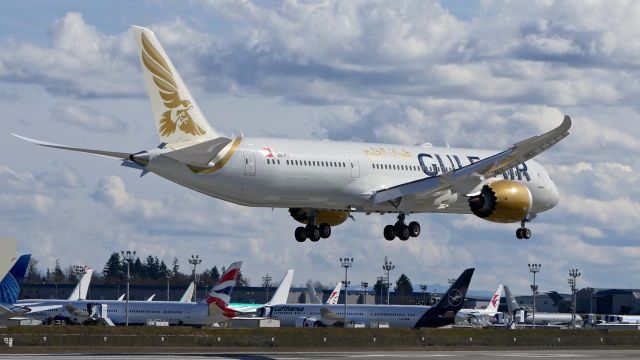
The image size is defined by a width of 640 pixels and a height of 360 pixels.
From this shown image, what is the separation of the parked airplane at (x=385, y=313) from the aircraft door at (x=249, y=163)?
223 ft

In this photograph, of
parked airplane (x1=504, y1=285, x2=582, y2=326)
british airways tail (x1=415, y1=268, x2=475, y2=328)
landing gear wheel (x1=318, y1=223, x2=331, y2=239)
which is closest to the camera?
landing gear wheel (x1=318, y1=223, x2=331, y2=239)

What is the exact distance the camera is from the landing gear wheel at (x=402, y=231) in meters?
62.3

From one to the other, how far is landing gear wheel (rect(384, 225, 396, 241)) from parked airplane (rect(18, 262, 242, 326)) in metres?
53.3

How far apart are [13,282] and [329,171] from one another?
53.2m

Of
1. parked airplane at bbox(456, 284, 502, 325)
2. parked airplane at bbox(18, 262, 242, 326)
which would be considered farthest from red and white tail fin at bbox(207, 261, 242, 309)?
parked airplane at bbox(456, 284, 502, 325)

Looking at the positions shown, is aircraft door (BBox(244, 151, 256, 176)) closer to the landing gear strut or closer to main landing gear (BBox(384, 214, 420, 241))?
main landing gear (BBox(384, 214, 420, 241))

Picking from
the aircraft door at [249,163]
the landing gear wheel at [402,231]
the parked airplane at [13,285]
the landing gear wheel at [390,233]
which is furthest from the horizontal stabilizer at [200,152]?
the parked airplane at [13,285]

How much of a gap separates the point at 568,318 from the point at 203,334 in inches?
3667

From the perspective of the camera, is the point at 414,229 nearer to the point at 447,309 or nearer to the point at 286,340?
the point at 286,340

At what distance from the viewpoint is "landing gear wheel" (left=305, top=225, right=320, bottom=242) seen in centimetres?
6334

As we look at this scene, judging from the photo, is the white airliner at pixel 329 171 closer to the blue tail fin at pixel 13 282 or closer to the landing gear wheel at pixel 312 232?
the landing gear wheel at pixel 312 232

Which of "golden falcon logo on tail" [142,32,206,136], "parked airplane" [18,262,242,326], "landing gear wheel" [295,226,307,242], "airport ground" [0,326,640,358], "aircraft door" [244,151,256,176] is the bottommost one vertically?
"airport ground" [0,326,640,358]

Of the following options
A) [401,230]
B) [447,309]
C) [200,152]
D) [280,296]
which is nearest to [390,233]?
[401,230]

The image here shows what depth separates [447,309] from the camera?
11994cm
